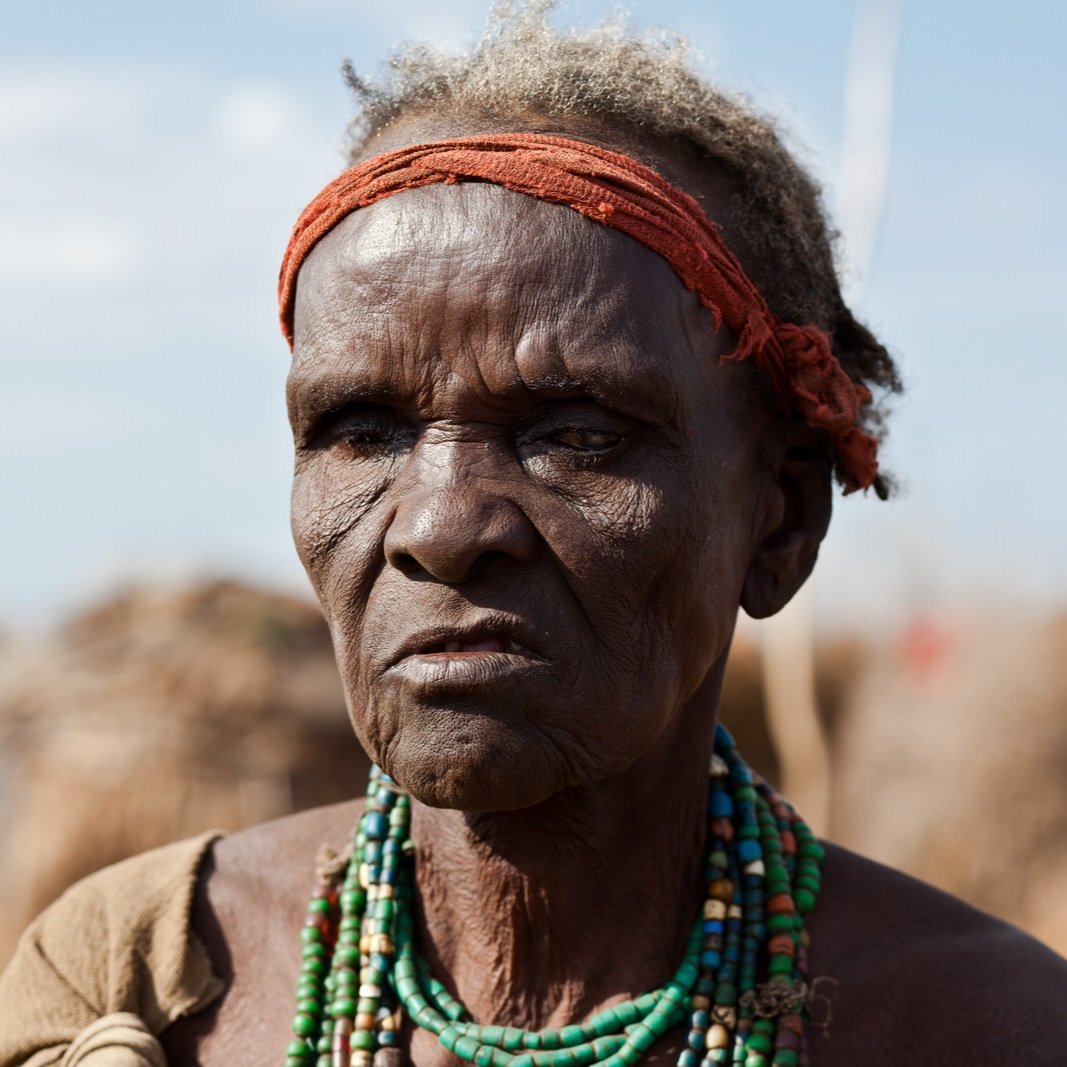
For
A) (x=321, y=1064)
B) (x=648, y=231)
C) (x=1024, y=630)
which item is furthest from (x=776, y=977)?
(x=1024, y=630)

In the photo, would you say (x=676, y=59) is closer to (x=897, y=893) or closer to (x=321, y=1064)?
(x=897, y=893)

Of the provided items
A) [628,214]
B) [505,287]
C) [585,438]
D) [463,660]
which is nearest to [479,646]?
[463,660]

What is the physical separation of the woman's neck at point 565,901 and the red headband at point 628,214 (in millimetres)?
673

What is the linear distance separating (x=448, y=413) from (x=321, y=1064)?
110 cm

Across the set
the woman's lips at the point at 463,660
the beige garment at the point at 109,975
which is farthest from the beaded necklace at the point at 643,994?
the woman's lips at the point at 463,660

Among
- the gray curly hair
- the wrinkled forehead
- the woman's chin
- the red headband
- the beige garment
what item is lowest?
the beige garment

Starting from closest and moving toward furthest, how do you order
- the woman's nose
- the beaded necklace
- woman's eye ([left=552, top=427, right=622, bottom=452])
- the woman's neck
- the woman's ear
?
the woman's nose
woman's eye ([left=552, top=427, right=622, bottom=452])
the beaded necklace
the woman's neck
the woman's ear

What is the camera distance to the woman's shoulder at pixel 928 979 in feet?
8.51

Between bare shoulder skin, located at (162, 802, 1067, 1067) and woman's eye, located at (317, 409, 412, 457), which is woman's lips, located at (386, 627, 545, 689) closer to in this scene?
woman's eye, located at (317, 409, 412, 457)

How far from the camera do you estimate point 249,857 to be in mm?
3031

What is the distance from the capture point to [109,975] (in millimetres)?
2832

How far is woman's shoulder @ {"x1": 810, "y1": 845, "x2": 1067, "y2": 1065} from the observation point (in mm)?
2594

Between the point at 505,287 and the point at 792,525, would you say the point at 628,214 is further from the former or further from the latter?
the point at 792,525

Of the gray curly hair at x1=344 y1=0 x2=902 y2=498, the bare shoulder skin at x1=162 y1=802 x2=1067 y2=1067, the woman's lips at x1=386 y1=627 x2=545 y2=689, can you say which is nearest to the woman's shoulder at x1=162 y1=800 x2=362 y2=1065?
the bare shoulder skin at x1=162 y1=802 x2=1067 y2=1067
